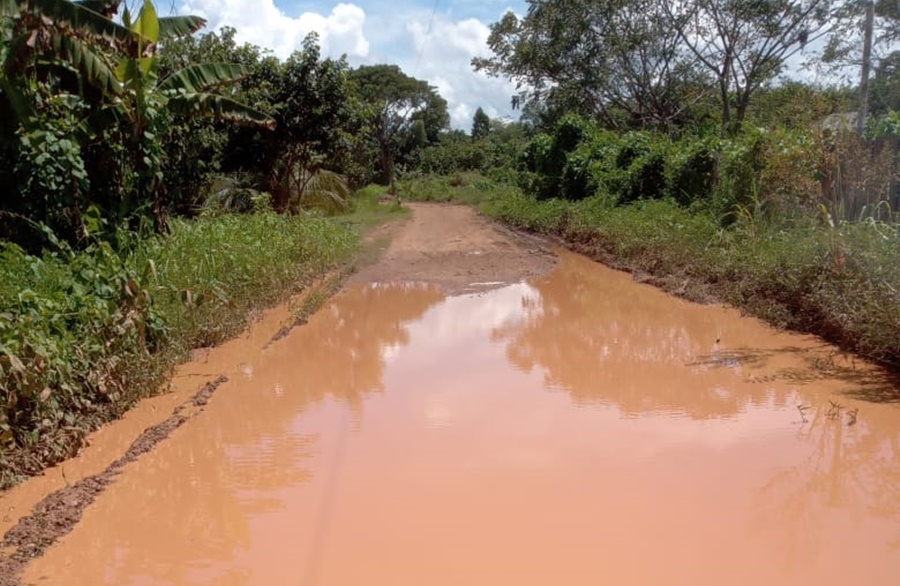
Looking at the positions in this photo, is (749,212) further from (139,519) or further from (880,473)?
(139,519)

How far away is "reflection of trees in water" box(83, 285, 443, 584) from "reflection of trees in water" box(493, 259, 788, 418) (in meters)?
1.79

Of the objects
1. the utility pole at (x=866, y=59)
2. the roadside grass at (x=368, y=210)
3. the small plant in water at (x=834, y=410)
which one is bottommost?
the small plant in water at (x=834, y=410)

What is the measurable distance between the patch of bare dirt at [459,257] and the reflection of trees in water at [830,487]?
23.7 feet

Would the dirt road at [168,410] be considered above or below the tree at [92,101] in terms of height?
below

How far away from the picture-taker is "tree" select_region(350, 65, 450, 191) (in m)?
39.4

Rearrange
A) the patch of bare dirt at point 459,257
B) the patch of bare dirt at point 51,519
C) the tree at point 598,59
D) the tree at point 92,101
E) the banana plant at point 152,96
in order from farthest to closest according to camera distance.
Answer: the tree at point 598,59
the patch of bare dirt at point 459,257
the banana plant at point 152,96
the tree at point 92,101
the patch of bare dirt at point 51,519

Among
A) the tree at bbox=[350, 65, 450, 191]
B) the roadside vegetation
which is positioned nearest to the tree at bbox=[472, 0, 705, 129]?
the roadside vegetation

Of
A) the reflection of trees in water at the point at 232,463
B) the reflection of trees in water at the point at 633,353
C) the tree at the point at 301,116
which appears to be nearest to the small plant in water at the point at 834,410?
the reflection of trees in water at the point at 633,353

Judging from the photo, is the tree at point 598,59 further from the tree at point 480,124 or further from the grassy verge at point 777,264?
the tree at point 480,124

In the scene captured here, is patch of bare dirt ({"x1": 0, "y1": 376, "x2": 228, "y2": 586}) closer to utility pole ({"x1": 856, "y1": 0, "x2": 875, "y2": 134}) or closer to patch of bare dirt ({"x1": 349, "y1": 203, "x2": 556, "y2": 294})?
patch of bare dirt ({"x1": 349, "y1": 203, "x2": 556, "y2": 294})

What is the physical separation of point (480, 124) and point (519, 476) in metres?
53.9

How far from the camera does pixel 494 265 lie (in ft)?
47.1

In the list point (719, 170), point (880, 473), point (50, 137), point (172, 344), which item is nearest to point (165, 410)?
point (172, 344)

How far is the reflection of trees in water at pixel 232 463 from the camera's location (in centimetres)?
379
